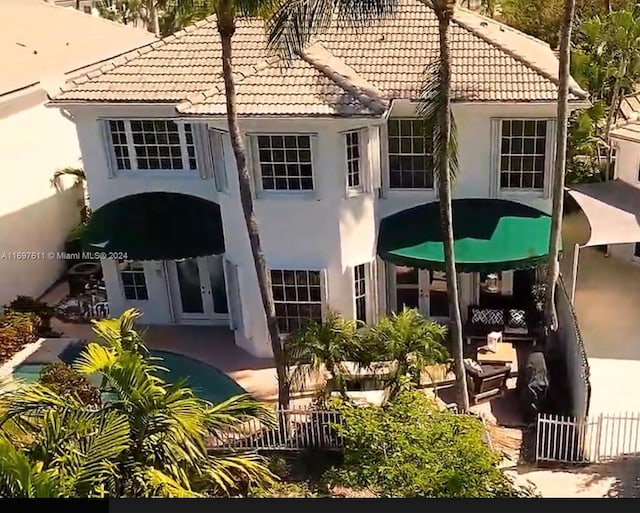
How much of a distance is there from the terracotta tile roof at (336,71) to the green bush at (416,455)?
6.96 meters

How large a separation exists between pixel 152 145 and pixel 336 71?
19.5ft

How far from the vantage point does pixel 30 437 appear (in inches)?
476

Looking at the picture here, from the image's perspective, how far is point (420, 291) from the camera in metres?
20.8

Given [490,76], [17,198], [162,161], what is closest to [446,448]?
[490,76]

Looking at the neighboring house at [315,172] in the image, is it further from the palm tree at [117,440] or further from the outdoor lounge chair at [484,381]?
the palm tree at [117,440]

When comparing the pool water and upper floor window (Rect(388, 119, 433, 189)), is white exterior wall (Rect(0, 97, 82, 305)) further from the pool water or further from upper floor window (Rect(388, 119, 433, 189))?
upper floor window (Rect(388, 119, 433, 189))

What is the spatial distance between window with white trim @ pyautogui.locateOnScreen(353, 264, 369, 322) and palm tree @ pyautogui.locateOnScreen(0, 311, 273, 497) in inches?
308

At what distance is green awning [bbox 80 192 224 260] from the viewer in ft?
65.9

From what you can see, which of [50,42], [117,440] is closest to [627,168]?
[117,440]

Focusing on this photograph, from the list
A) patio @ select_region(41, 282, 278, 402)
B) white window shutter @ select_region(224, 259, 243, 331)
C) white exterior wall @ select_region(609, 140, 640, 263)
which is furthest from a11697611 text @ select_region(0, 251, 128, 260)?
white exterior wall @ select_region(609, 140, 640, 263)

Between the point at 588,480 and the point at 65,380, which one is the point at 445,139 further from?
the point at 65,380

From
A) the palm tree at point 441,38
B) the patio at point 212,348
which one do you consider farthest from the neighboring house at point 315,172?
the palm tree at point 441,38

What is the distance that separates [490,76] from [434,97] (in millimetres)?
4629

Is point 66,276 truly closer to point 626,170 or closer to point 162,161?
point 162,161
